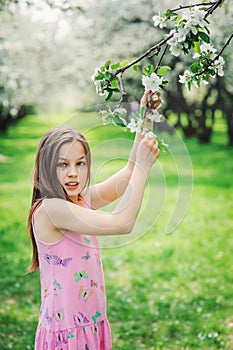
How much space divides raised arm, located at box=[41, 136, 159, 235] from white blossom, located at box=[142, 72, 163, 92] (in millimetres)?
195

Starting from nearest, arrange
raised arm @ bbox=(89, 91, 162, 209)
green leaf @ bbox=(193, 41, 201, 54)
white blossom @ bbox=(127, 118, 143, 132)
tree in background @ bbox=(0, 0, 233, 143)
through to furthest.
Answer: white blossom @ bbox=(127, 118, 143, 132)
green leaf @ bbox=(193, 41, 201, 54)
raised arm @ bbox=(89, 91, 162, 209)
tree in background @ bbox=(0, 0, 233, 143)

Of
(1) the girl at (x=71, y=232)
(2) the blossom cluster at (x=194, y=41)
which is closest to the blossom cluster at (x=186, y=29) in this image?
(2) the blossom cluster at (x=194, y=41)

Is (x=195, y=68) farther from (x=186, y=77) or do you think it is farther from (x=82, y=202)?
(x=82, y=202)

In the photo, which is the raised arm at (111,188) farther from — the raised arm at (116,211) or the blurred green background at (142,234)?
the raised arm at (116,211)

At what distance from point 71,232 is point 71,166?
0.30 metres

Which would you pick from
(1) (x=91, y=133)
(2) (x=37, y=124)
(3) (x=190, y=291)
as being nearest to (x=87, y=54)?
(3) (x=190, y=291)

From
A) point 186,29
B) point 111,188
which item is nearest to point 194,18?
point 186,29

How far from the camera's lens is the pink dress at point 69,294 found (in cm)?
251

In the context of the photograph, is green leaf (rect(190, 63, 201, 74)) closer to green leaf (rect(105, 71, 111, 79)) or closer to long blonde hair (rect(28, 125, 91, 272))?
green leaf (rect(105, 71, 111, 79))

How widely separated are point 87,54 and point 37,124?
60.3 feet

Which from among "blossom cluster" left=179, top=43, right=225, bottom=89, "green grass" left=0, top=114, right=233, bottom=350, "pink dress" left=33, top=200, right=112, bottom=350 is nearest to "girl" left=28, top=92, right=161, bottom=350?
"pink dress" left=33, top=200, right=112, bottom=350

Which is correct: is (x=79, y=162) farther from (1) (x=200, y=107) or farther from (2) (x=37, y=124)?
(2) (x=37, y=124)

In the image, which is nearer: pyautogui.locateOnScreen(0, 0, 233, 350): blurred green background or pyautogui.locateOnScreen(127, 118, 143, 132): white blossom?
pyautogui.locateOnScreen(127, 118, 143, 132): white blossom

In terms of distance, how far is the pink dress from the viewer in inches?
98.9
